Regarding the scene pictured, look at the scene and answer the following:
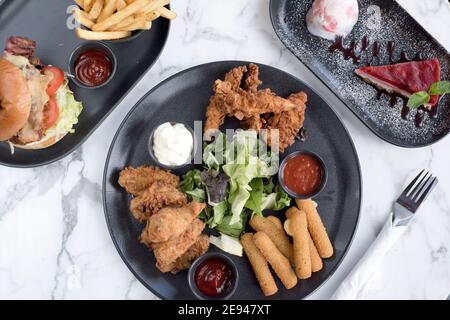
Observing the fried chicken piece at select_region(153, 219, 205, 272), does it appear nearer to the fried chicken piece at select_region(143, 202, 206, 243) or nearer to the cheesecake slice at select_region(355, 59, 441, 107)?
the fried chicken piece at select_region(143, 202, 206, 243)

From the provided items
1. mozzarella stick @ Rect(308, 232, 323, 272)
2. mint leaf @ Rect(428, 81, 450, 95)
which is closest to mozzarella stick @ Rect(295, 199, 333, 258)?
mozzarella stick @ Rect(308, 232, 323, 272)

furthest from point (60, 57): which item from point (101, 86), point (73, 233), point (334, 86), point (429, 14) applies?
point (429, 14)

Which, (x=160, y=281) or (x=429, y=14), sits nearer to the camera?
(x=160, y=281)

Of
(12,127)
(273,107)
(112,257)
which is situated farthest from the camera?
(112,257)

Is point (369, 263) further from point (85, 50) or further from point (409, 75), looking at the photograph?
point (85, 50)

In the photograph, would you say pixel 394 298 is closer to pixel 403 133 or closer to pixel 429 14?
pixel 403 133

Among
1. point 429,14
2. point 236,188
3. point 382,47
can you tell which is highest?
point 429,14

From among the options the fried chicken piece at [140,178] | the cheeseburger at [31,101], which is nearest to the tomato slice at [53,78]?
the cheeseburger at [31,101]

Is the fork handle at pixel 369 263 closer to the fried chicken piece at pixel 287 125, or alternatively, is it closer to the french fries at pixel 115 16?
the fried chicken piece at pixel 287 125
